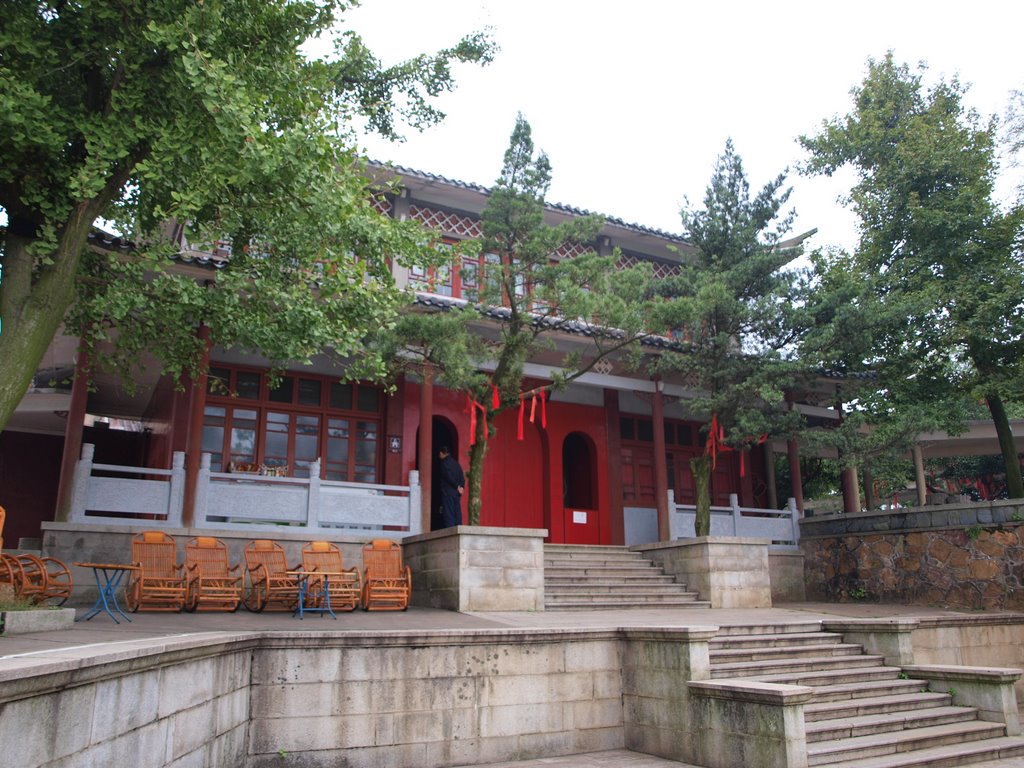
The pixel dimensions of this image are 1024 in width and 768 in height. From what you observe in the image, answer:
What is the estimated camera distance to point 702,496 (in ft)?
43.4

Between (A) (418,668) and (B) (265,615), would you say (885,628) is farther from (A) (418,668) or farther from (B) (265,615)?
(B) (265,615)

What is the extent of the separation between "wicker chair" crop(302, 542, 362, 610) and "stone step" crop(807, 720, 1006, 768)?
4.92 meters

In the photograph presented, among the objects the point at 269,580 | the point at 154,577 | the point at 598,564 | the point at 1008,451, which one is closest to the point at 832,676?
the point at 598,564

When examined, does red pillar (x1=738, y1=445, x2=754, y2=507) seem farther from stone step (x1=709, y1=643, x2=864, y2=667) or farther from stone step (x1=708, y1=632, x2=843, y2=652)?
stone step (x1=709, y1=643, x2=864, y2=667)

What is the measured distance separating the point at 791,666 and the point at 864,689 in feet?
2.21

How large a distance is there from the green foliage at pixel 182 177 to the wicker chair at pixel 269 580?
2363 mm

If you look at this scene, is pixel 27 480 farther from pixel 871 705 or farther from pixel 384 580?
pixel 871 705

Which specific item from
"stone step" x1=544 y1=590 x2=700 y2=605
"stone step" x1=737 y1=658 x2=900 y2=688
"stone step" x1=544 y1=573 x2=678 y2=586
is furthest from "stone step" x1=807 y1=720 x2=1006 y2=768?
"stone step" x1=544 y1=573 x2=678 y2=586

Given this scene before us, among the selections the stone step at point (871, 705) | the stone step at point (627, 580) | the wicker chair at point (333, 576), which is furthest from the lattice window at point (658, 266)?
the stone step at point (871, 705)

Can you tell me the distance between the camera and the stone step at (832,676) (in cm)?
761

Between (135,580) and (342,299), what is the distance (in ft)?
11.6

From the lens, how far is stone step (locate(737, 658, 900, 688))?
761cm

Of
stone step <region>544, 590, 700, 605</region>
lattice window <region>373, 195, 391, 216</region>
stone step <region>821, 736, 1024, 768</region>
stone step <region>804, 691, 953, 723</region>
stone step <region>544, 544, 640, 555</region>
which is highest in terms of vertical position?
lattice window <region>373, 195, 391, 216</region>

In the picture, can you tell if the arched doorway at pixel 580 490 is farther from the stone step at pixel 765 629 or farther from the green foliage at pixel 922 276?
the stone step at pixel 765 629
